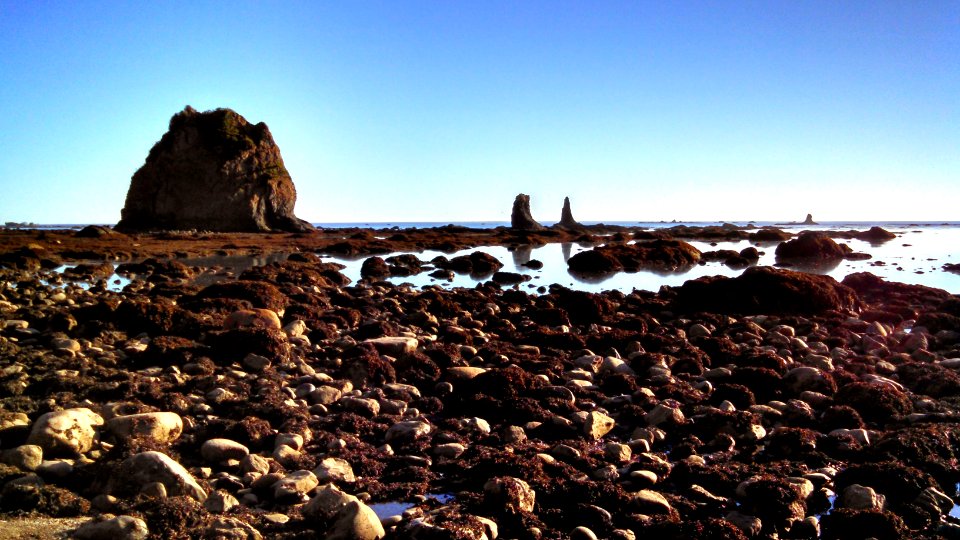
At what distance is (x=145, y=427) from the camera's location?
520 cm

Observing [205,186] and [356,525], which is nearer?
[356,525]

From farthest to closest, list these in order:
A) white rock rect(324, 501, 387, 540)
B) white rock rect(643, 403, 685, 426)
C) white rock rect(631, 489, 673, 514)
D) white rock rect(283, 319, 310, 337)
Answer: white rock rect(283, 319, 310, 337) < white rock rect(643, 403, 685, 426) < white rock rect(631, 489, 673, 514) < white rock rect(324, 501, 387, 540)

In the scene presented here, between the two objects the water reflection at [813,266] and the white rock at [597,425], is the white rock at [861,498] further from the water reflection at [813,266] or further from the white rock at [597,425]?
the water reflection at [813,266]

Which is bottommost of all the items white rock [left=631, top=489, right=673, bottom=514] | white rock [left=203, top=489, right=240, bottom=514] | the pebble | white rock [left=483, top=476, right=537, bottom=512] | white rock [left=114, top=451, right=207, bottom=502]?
white rock [left=631, top=489, right=673, bottom=514]

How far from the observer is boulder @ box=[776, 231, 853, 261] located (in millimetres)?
32438

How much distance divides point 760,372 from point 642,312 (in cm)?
606

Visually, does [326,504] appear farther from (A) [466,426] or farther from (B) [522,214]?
(B) [522,214]

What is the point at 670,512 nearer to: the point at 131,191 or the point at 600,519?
the point at 600,519

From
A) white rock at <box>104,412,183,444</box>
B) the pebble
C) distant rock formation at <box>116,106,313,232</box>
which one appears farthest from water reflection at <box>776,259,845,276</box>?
distant rock formation at <box>116,106,313,232</box>

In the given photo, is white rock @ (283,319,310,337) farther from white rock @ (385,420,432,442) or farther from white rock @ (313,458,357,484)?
white rock @ (313,458,357,484)

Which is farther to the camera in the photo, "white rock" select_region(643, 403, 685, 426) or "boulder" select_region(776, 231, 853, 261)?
"boulder" select_region(776, 231, 853, 261)

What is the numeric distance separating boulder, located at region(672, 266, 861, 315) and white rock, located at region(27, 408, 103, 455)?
39.3ft

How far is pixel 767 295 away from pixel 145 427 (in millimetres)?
13324

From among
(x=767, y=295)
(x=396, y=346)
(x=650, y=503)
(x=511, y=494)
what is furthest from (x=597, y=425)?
(x=767, y=295)
